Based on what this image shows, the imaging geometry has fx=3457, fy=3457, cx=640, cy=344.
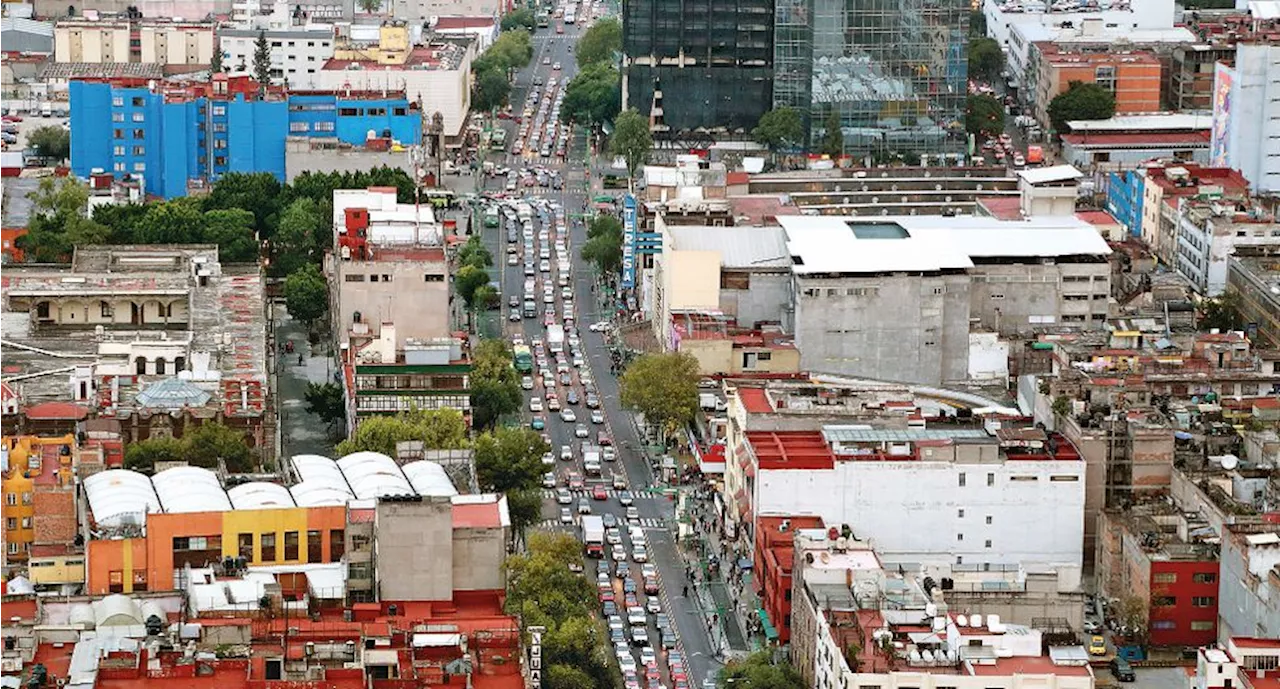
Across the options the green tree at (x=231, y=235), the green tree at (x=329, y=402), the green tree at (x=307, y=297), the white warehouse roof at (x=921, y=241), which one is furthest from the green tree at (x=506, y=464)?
the green tree at (x=231, y=235)

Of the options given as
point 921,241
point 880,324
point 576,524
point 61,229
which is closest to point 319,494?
point 576,524

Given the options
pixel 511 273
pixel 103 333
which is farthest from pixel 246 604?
pixel 511 273

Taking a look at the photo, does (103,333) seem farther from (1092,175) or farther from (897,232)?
(1092,175)

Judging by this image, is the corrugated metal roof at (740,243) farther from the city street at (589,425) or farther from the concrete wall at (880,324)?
the city street at (589,425)

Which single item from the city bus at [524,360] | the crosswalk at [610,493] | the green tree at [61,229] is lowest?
the crosswalk at [610,493]

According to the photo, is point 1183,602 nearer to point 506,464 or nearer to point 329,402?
point 506,464

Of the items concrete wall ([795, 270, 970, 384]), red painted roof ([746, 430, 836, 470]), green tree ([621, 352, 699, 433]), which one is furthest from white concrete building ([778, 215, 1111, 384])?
red painted roof ([746, 430, 836, 470])

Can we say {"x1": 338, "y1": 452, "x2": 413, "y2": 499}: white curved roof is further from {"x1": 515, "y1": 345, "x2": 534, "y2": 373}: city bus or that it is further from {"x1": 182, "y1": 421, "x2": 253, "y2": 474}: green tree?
{"x1": 515, "y1": 345, "x2": 534, "y2": 373}: city bus
